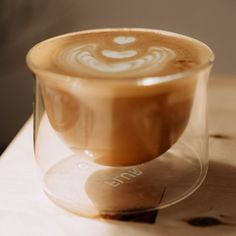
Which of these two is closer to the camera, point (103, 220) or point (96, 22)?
point (103, 220)

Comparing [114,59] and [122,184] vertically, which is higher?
[114,59]

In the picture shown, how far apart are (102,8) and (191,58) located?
49 cm

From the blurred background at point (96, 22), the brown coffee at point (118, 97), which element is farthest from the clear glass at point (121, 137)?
the blurred background at point (96, 22)

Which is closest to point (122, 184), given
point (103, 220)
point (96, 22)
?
point (103, 220)

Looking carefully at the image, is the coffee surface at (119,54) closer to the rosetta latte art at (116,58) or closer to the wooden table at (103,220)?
the rosetta latte art at (116,58)

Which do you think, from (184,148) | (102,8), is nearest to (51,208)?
(184,148)

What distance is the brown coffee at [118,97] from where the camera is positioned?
0.39 meters

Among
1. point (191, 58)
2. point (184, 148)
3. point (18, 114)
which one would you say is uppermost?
point (191, 58)

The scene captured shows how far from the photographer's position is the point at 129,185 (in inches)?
18.2

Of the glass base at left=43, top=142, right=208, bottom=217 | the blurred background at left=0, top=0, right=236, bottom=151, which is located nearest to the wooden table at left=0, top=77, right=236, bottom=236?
the glass base at left=43, top=142, right=208, bottom=217

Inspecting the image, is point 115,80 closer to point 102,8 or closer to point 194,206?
point 194,206

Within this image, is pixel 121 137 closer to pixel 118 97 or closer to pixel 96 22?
pixel 118 97

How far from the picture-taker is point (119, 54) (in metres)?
0.47

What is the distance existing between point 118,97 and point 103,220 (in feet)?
0.34
